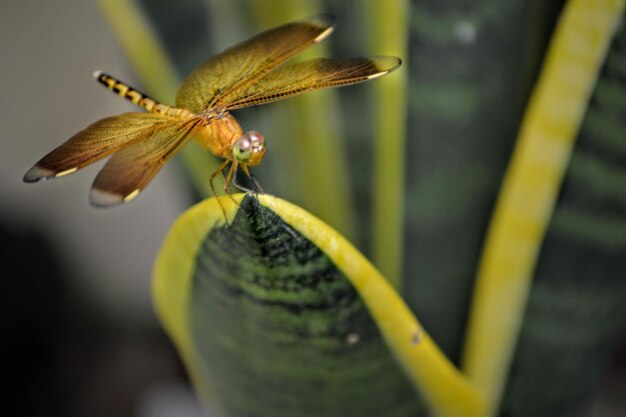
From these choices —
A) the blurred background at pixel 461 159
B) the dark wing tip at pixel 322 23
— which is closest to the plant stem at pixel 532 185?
the blurred background at pixel 461 159

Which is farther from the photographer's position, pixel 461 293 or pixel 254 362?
pixel 461 293

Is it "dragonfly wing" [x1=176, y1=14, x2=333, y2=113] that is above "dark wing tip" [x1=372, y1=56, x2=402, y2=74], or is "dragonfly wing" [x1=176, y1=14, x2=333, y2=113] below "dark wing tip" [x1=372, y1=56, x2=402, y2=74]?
above

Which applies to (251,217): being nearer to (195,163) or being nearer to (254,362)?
(254,362)

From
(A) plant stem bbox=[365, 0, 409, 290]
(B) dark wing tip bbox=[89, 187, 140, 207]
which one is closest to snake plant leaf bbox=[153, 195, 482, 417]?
(B) dark wing tip bbox=[89, 187, 140, 207]

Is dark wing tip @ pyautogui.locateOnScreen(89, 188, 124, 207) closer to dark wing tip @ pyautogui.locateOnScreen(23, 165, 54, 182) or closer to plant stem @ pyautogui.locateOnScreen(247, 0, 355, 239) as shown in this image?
dark wing tip @ pyautogui.locateOnScreen(23, 165, 54, 182)

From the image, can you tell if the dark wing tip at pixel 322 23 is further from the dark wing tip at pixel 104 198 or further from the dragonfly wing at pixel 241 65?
the dark wing tip at pixel 104 198

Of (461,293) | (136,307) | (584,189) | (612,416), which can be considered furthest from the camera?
(136,307)

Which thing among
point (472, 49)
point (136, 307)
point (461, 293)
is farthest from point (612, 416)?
point (136, 307)
